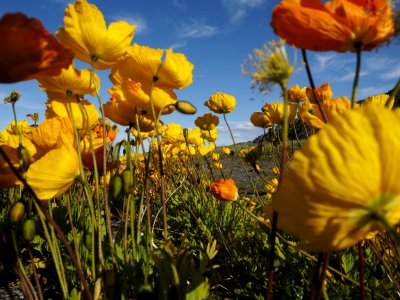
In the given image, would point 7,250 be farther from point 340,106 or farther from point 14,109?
point 340,106

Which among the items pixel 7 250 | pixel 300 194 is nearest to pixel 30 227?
pixel 7 250

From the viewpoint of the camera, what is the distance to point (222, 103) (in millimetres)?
3588

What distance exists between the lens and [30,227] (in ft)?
4.19

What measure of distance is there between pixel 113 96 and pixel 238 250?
5.56 ft

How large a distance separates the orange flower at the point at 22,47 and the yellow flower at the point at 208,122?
325 cm

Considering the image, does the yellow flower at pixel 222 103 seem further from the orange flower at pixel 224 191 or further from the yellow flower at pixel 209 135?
the orange flower at pixel 224 191

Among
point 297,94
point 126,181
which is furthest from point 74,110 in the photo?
point 297,94

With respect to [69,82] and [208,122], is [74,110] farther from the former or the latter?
[208,122]

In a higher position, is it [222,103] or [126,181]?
Result: [222,103]

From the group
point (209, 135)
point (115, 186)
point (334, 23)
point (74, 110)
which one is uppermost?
point (209, 135)

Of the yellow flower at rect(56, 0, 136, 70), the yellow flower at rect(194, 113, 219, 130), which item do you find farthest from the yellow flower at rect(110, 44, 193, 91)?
the yellow flower at rect(194, 113, 219, 130)

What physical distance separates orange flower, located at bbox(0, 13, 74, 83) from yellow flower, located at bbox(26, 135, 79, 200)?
40cm

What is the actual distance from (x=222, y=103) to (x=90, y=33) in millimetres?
2378

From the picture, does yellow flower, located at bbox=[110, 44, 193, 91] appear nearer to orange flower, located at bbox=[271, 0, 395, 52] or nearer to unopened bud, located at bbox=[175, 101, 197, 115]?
unopened bud, located at bbox=[175, 101, 197, 115]
